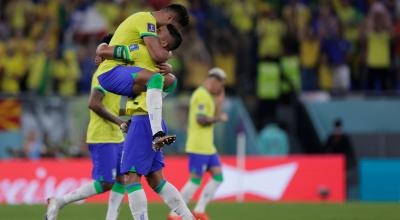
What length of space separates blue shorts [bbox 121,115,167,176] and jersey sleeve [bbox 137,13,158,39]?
0.98 meters

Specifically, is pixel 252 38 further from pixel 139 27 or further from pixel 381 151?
pixel 139 27

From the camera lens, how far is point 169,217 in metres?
15.8

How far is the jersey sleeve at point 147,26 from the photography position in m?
12.0

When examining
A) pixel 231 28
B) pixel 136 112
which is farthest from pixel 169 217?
pixel 231 28

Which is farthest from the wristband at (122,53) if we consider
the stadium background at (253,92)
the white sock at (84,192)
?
the stadium background at (253,92)

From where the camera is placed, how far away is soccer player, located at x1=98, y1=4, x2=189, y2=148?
38.5 ft

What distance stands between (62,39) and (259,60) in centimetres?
518

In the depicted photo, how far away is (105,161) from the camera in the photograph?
47.3 ft

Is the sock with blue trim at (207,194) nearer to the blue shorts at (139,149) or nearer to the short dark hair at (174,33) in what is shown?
the blue shorts at (139,149)

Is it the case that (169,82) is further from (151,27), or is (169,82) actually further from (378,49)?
(378,49)

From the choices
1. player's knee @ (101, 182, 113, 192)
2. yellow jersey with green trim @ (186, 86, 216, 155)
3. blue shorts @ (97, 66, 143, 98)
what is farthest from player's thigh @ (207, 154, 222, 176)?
blue shorts @ (97, 66, 143, 98)

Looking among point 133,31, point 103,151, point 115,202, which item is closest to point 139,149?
point 133,31

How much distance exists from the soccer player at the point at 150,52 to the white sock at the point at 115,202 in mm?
2008

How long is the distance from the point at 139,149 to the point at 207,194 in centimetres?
543
